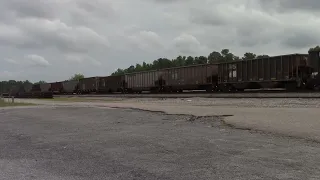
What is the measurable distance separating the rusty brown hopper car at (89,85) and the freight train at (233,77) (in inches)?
184

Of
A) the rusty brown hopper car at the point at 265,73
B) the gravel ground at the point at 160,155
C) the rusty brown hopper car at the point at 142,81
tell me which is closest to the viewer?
the gravel ground at the point at 160,155

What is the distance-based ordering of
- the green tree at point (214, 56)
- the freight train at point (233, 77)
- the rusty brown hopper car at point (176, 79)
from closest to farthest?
1. the freight train at point (233, 77)
2. the rusty brown hopper car at point (176, 79)
3. the green tree at point (214, 56)

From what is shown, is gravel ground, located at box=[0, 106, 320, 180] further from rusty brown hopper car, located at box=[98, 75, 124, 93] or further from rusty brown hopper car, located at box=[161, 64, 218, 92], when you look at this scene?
Result: rusty brown hopper car, located at box=[98, 75, 124, 93]

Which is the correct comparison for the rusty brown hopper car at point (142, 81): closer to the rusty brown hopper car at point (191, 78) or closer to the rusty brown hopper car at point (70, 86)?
the rusty brown hopper car at point (191, 78)

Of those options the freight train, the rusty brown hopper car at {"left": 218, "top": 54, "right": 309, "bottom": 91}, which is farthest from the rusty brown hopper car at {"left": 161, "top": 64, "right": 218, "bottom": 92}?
the rusty brown hopper car at {"left": 218, "top": 54, "right": 309, "bottom": 91}

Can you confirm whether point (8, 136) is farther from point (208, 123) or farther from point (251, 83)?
point (251, 83)

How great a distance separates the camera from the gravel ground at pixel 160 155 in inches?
269

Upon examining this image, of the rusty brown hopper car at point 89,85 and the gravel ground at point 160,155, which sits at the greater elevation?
the rusty brown hopper car at point 89,85

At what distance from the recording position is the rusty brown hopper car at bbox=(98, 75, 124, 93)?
5856 cm

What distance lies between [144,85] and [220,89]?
1538 cm

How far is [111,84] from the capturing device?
6131cm

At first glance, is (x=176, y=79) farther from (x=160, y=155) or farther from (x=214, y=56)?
(x=214, y=56)

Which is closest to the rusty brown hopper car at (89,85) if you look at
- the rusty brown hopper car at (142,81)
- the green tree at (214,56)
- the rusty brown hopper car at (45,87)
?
the rusty brown hopper car at (142,81)

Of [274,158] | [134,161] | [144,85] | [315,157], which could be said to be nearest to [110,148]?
[134,161]
